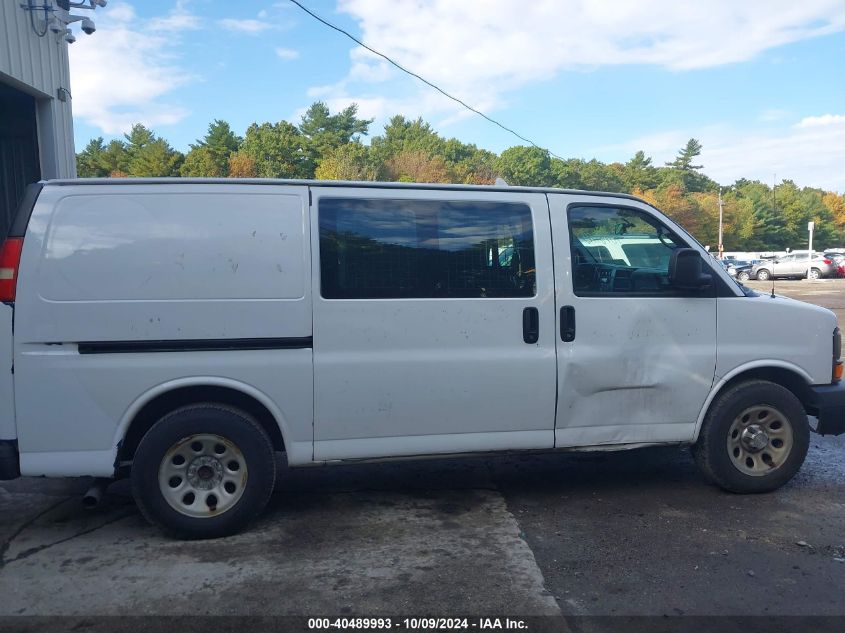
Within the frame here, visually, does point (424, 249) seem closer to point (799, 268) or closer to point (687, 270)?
point (687, 270)

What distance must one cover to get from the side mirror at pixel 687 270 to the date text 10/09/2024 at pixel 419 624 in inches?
100

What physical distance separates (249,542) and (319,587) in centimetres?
80

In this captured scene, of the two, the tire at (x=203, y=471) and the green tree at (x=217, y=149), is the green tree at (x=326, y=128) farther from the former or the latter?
the tire at (x=203, y=471)

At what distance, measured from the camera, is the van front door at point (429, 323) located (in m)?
4.34

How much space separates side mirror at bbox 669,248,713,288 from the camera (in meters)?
4.66

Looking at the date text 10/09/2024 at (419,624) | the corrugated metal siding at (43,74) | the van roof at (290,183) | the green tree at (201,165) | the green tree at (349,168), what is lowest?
the date text 10/09/2024 at (419,624)

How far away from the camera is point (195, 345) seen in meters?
4.15

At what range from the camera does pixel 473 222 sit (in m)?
4.61

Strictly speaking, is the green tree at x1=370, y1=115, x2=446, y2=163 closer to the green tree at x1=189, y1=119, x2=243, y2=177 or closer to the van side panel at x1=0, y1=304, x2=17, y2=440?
the green tree at x1=189, y1=119, x2=243, y2=177

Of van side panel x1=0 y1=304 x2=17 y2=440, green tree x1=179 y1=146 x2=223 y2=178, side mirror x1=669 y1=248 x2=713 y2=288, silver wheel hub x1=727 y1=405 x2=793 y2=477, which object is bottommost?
silver wheel hub x1=727 y1=405 x2=793 y2=477

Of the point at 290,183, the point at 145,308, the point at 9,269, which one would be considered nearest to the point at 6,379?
the point at 9,269

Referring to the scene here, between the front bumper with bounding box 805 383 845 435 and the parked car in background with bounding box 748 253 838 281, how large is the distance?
1377 inches

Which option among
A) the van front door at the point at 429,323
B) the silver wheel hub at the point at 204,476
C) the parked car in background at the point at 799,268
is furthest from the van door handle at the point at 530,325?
the parked car in background at the point at 799,268

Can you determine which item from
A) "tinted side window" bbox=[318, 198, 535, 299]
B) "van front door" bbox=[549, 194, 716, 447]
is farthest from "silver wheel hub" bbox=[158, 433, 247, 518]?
"van front door" bbox=[549, 194, 716, 447]
